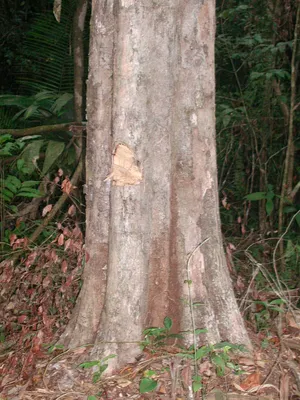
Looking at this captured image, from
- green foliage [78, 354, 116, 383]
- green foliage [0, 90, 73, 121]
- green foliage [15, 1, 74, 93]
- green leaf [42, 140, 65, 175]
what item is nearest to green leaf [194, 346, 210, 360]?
green foliage [78, 354, 116, 383]

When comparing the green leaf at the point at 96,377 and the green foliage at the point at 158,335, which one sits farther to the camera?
the green foliage at the point at 158,335

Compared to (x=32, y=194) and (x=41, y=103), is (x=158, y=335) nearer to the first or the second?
(x=32, y=194)

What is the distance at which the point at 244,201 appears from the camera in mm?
5414

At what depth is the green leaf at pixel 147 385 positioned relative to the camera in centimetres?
251

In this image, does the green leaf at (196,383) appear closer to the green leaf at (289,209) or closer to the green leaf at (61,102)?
the green leaf at (289,209)

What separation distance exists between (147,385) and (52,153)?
96.0 inches

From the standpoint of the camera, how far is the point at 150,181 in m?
2.79

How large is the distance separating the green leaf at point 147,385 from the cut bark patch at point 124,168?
0.92 meters

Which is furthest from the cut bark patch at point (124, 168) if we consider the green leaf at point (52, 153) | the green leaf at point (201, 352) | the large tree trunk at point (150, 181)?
the green leaf at point (52, 153)

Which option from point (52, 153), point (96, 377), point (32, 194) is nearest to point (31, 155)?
point (52, 153)

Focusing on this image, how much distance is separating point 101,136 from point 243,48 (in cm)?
376

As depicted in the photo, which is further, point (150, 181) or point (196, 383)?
point (150, 181)

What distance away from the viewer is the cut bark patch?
266cm

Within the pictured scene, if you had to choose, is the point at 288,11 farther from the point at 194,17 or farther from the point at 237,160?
the point at 194,17
